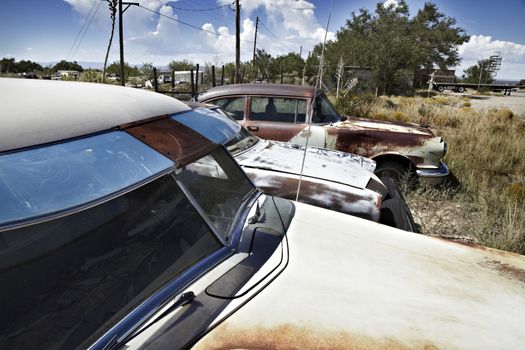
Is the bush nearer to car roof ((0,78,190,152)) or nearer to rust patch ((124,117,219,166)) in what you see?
rust patch ((124,117,219,166))

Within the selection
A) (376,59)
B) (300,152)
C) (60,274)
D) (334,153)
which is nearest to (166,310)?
(60,274)

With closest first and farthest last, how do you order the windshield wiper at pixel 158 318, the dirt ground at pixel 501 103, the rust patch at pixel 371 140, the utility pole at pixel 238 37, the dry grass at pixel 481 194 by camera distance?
the windshield wiper at pixel 158 318 → the dry grass at pixel 481 194 → the rust patch at pixel 371 140 → the utility pole at pixel 238 37 → the dirt ground at pixel 501 103

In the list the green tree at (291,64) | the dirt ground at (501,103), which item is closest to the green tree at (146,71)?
the green tree at (291,64)

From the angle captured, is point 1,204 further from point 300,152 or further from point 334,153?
point 334,153

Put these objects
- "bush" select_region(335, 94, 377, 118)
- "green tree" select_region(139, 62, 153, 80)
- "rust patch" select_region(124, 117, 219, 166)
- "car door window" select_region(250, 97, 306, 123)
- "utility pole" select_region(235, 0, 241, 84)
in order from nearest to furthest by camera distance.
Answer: "rust patch" select_region(124, 117, 219, 166) → "car door window" select_region(250, 97, 306, 123) → "bush" select_region(335, 94, 377, 118) → "utility pole" select_region(235, 0, 241, 84) → "green tree" select_region(139, 62, 153, 80)

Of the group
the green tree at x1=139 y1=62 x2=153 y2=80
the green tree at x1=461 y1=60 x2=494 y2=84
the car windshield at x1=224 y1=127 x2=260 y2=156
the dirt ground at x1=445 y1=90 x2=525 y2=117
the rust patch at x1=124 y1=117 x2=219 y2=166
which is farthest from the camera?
the green tree at x1=461 y1=60 x2=494 y2=84

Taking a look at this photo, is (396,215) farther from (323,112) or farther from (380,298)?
(323,112)

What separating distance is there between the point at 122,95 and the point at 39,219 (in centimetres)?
93

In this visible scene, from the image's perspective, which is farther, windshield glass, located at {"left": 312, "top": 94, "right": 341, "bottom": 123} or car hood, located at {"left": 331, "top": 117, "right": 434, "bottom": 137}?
windshield glass, located at {"left": 312, "top": 94, "right": 341, "bottom": 123}

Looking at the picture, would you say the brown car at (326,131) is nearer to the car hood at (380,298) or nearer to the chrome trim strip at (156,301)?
the car hood at (380,298)

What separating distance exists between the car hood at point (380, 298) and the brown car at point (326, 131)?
367cm

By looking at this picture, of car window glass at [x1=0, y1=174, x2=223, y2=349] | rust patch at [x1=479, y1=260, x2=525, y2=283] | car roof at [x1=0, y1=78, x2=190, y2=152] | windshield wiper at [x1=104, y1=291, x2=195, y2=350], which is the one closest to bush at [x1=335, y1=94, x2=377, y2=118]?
rust patch at [x1=479, y1=260, x2=525, y2=283]

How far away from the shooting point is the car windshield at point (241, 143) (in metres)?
3.73

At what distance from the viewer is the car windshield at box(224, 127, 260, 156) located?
3.73 metres
